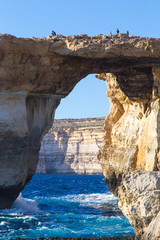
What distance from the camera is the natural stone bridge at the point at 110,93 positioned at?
15.7 m

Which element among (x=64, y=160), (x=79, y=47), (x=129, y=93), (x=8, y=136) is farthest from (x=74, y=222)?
(x=64, y=160)

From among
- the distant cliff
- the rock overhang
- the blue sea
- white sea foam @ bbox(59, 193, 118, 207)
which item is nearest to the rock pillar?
the rock overhang

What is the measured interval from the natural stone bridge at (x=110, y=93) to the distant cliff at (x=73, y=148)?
50449 mm

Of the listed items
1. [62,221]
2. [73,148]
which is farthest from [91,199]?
[73,148]

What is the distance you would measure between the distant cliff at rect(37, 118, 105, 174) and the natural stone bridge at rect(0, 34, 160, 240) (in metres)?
50.4

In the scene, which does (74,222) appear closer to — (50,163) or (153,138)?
(153,138)

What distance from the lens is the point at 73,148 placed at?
76625 mm

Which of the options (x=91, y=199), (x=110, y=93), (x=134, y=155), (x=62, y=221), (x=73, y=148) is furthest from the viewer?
(x=73, y=148)

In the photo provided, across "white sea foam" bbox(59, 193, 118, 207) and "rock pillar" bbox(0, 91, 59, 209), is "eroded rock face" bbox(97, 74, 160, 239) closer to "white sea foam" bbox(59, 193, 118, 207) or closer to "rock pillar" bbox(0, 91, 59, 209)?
"rock pillar" bbox(0, 91, 59, 209)

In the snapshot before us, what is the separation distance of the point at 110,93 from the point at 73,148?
54409mm

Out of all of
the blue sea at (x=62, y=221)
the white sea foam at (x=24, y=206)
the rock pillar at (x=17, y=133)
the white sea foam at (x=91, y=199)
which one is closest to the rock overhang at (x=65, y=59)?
the rock pillar at (x=17, y=133)

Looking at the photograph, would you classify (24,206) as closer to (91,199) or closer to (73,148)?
(91,199)

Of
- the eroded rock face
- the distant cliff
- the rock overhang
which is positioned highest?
the rock overhang

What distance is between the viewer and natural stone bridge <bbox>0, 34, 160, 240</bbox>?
1569cm
